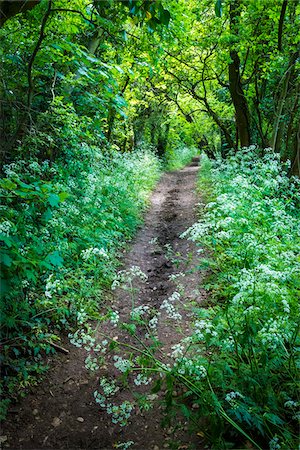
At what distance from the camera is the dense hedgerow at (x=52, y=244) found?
3279 millimetres


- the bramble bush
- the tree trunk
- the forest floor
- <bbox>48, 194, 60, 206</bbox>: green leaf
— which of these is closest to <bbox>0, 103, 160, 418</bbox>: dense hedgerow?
<bbox>48, 194, 60, 206</bbox>: green leaf

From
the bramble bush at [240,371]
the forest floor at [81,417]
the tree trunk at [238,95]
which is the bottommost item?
the forest floor at [81,417]

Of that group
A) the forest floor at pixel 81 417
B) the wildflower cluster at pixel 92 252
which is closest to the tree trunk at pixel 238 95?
the forest floor at pixel 81 417

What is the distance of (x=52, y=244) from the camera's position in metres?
4.83

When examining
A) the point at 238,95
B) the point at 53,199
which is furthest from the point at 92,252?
the point at 238,95

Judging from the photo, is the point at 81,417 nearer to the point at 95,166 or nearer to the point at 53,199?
the point at 53,199

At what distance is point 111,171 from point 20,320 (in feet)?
22.4

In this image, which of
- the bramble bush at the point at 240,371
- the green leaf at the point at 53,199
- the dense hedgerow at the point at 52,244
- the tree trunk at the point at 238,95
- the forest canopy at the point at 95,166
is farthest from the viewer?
the tree trunk at the point at 238,95

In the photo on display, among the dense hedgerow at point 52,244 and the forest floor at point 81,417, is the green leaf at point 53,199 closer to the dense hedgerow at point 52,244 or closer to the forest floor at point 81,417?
the dense hedgerow at point 52,244

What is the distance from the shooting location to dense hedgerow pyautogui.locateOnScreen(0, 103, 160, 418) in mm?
3279

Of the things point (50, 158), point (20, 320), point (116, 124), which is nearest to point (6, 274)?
Answer: point (20, 320)

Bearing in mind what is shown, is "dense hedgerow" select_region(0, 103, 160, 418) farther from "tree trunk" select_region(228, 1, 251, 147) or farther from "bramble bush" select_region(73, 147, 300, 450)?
"tree trunk" select_region(228, 1, 251, 147)

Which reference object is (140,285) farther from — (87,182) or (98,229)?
(87,182)

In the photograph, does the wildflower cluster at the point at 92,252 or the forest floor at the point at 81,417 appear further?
the wildflower cluster at the point at 92,252
